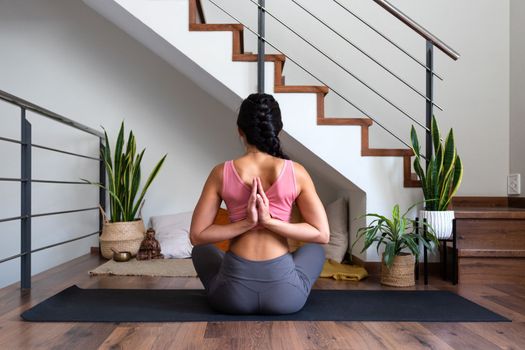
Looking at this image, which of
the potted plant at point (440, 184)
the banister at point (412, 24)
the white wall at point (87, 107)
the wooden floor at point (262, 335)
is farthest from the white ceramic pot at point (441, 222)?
the white wall at point (87, 107)

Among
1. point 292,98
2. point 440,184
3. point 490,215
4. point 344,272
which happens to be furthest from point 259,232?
point 490,215

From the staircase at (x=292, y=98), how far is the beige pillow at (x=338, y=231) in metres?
0.37

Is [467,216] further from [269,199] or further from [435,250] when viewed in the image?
[269,199]

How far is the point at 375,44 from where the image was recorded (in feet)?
12.2

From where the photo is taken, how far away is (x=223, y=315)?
181 centimetres

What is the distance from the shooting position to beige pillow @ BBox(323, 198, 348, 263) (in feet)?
10.4

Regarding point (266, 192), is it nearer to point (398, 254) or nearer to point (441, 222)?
point (398, 254)

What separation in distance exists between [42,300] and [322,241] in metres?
1.30

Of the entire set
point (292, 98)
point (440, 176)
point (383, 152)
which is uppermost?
point (292, 98)

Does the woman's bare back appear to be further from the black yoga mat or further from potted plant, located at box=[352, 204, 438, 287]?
potted plant, located at box=[352, 204, 438, 287]

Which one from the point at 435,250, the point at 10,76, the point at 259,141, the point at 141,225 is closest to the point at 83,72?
the point at 10,76

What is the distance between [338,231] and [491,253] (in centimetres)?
102

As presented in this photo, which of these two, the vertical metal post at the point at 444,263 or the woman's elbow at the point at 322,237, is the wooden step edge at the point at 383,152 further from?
the woman's elbow at the point at 322,237

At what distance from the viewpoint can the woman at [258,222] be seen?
170 cm
